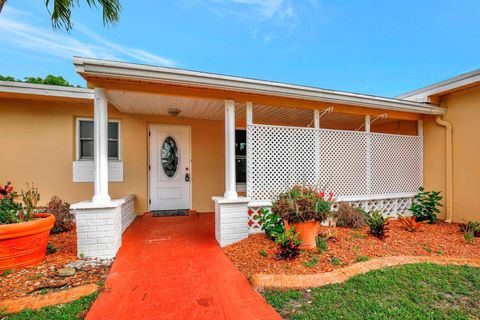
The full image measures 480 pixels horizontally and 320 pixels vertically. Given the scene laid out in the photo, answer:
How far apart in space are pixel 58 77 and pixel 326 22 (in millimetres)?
15609

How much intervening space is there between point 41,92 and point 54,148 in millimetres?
1277

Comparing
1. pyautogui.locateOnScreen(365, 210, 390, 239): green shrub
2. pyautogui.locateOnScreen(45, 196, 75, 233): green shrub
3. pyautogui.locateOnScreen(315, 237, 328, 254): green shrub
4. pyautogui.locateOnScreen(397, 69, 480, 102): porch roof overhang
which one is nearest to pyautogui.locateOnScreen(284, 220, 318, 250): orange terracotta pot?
pyautogui.locateOnScreen(315, 237, 328, 254): green shrub

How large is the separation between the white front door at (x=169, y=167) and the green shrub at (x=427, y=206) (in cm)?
584

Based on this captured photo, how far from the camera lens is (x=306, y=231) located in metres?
3.61

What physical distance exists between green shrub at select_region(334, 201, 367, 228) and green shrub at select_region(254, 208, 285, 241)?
1.62m

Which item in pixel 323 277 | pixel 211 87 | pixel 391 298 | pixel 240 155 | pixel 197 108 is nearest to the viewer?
pixel 391 298

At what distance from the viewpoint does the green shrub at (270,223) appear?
397cm

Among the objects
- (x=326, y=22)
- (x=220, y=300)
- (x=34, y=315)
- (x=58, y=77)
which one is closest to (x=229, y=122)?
(x=220, y=300)

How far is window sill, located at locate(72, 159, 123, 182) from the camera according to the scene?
5.36 m

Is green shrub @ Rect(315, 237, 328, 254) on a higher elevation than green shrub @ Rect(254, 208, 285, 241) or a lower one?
lower

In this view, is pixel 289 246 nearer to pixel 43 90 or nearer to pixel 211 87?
pixel 211 87

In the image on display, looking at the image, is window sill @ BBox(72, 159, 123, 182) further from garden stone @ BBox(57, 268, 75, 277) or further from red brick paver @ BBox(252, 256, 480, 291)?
red brick paver @ BBox(252, 256, 480, 291)

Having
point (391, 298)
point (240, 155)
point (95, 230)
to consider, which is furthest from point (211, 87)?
point (391, 298)

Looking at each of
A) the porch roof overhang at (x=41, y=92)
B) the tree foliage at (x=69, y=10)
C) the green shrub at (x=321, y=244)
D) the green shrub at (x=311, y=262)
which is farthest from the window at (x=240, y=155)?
the tree foliage at (x=69, y=10)
